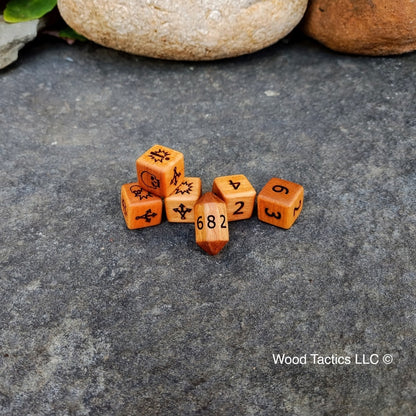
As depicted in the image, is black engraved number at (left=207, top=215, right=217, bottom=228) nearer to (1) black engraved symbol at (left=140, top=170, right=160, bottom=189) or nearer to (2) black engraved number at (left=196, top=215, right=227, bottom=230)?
(2) black engraved number at (left=196, top=215, right=227, bottom=230)

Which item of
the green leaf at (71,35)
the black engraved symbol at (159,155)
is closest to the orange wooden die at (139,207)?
the black engraved symbol at (159,155)

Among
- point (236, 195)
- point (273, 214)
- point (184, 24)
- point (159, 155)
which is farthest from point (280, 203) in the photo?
point (184, 24)

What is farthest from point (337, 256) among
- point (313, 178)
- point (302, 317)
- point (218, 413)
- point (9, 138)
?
point (9, 138)

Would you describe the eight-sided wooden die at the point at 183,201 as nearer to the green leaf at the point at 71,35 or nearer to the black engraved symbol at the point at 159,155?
the black engraved symbol at the point at 159,155

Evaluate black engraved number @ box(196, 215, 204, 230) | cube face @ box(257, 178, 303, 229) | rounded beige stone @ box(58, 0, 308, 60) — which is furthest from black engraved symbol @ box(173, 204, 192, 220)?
rounded beige stone @ box(58, 0, 308, 60)

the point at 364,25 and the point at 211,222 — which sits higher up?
the point at 364,25

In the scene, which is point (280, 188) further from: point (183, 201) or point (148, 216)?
point (148, 216)

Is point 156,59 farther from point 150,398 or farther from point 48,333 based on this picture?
point 150,398
